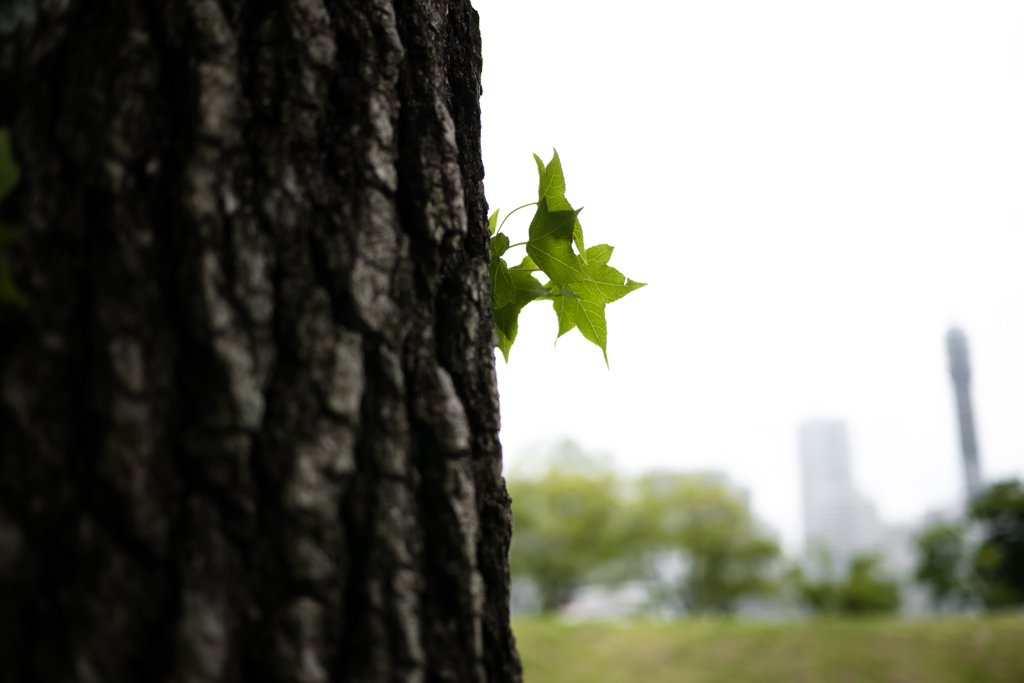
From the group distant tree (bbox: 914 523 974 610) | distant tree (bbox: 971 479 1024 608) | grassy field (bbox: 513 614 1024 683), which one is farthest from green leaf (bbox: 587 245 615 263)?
distant tree (bbox: 914 523 974 610)

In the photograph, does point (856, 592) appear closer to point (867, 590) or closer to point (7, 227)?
point (867, 590)

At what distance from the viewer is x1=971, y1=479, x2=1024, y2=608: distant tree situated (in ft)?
40.2

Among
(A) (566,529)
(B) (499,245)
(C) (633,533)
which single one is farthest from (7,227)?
(C) (633,533)

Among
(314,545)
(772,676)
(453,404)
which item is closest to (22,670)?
(314,545)

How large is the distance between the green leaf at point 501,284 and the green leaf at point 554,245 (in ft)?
0.12

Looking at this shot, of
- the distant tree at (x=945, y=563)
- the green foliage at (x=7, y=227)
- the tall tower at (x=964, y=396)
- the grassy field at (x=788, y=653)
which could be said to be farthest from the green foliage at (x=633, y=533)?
the green foliage at (x=7, y=227)

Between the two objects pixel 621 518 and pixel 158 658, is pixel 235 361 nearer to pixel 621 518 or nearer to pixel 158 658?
pixel 158 658

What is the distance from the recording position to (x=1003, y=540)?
1246cm

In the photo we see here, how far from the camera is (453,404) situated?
0.59 metres

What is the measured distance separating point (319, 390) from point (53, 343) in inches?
7.0

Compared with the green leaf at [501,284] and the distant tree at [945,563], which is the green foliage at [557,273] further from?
the distant tree at [945,563]

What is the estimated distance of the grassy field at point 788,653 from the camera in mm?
7719

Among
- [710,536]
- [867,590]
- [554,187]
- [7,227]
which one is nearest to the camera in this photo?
[7,227]

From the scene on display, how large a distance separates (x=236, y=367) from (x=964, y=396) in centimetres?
3230
